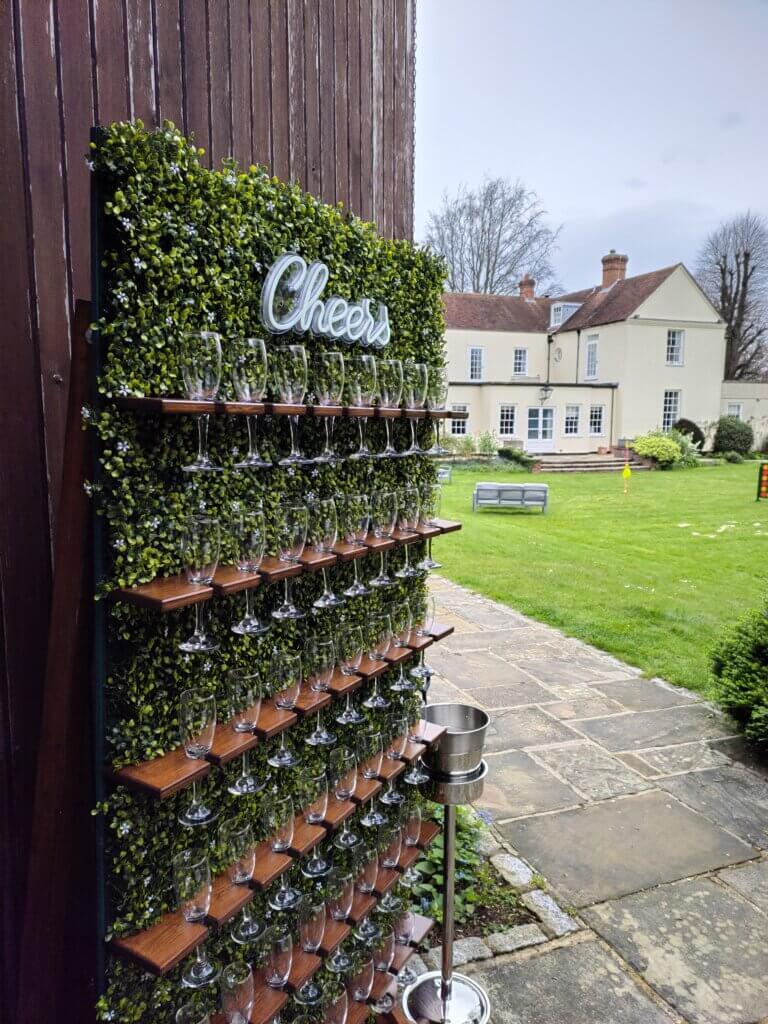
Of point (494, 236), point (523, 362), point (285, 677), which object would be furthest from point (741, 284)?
point (285, 677)

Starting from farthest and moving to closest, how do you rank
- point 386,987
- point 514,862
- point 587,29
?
point 587,29 < point 514,862 < point 386,987

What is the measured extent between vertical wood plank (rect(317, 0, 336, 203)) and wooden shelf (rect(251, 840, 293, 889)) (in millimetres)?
2923

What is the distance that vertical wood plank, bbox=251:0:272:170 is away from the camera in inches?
110

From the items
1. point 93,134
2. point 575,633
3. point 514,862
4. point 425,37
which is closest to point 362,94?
point 425,37

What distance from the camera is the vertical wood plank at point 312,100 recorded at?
3133mm

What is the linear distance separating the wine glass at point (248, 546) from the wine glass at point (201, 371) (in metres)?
0.18

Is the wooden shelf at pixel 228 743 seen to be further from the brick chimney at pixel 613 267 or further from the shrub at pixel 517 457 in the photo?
the brick chimney at pixel 613 267

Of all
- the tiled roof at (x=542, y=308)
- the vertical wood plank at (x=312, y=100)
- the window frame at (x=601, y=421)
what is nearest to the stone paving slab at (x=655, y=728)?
the vertical wood plank at (x=312, y=100)

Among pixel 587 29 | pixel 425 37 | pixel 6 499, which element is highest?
pixel 587 29

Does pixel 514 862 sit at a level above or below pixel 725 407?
below

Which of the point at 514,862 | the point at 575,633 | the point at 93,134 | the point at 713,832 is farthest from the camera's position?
the point at 575,633

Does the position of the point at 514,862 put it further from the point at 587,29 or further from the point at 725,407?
the point at 725,407

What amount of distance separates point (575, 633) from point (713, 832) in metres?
3.20

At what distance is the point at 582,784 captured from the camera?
3.95m
